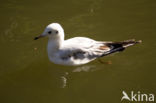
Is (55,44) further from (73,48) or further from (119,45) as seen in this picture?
(119,45)

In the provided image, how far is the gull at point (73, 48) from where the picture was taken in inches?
292

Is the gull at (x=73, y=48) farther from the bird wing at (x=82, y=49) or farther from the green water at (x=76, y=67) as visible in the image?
the green water at (x=76, y=67)

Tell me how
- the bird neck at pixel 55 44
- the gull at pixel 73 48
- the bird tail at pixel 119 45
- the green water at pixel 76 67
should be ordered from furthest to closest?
1. the bird tail at pixel 119 45
2. the bird neck at pixel 55 44
3. the gull at pixel 73 48
4. the green water at pixel 76 67

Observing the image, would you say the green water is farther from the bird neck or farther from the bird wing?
the bird neck

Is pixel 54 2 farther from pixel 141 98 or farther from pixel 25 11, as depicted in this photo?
pixel 141 98

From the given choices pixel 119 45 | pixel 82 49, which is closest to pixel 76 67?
pixel 82 49

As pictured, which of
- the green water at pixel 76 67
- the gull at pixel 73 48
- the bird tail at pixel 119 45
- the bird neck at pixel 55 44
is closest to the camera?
the green water at pixel 76 67

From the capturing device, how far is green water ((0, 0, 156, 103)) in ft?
22.6

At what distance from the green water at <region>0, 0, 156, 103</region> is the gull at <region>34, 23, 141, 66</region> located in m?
0.31

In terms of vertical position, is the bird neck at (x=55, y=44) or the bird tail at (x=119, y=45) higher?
the bird neck at (x=55, y=44)

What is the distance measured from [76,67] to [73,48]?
60 centimetres

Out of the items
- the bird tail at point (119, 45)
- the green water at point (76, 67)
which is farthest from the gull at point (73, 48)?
the green water at point (76, 67)

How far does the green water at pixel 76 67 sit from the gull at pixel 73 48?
31 centimetres

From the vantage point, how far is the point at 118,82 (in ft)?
23.2
